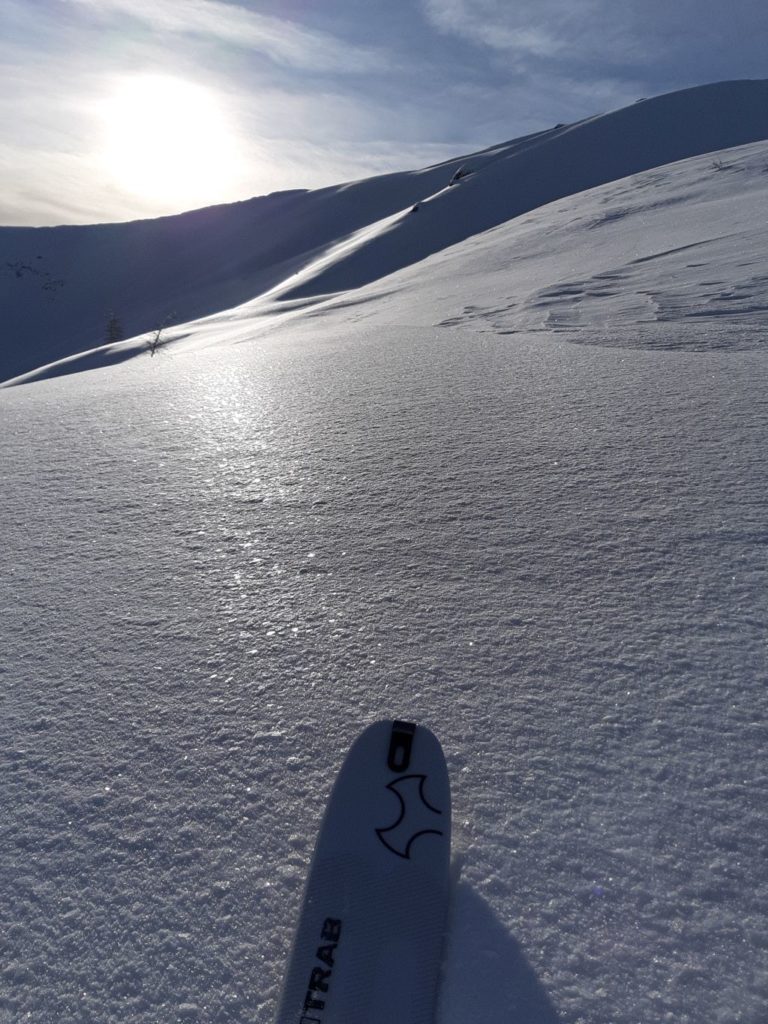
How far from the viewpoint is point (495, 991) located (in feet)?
3.16

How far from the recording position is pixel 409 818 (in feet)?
3.83

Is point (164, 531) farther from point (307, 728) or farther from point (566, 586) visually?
point (566, 586)

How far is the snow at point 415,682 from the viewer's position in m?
1.01

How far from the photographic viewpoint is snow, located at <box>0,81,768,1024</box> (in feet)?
3.32

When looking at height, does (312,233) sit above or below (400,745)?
above

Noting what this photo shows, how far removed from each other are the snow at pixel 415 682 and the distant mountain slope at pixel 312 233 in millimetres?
11150

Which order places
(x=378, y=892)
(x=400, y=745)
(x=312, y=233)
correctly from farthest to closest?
(x=312, y=233) < (x=400, y=745) < (x=378, y=892)

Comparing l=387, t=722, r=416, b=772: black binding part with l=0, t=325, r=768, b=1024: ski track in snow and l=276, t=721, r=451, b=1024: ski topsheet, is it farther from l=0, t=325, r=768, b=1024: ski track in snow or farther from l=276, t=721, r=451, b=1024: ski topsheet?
l=0, t=325, r=768, b=1024: ski track in snow

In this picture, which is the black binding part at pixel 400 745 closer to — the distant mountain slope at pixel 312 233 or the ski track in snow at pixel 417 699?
the ski track in snow at pixel 417 699

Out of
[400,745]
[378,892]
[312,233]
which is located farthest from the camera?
[312,233]

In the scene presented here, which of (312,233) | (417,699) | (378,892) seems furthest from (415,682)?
(312,233)

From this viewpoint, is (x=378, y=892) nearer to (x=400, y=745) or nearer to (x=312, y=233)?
(x=400, y=745)

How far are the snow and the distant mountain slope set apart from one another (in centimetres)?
1115

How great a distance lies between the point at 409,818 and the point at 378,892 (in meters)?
0.12
